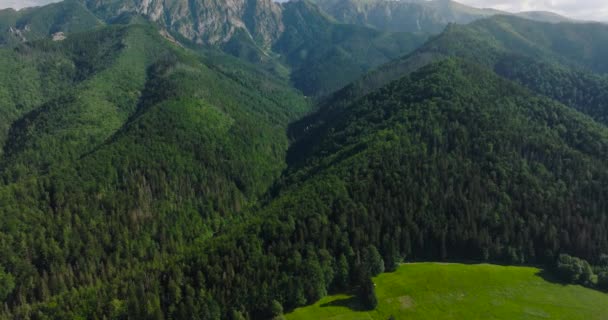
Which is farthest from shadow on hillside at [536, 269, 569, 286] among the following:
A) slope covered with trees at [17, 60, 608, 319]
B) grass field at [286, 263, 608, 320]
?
slope covered with trees at [17, 60, 608, 319]

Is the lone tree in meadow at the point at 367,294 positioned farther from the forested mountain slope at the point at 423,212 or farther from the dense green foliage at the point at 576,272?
the dense green foliage at the point at 576,272

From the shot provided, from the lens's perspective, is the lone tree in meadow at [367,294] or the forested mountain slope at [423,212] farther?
the forested mountain slope at [423,212]

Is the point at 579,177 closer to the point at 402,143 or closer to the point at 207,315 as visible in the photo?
the point at 402,143

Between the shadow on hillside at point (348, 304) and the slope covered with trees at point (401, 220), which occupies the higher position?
the slope covered with trees at point (401, 220)

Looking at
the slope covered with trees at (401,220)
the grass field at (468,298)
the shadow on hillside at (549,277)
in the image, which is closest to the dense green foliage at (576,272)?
the shadow on hillside at (549,277)

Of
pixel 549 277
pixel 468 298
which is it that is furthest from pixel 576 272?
pixel 468 298

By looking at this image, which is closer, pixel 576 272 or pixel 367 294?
pixel 367 294

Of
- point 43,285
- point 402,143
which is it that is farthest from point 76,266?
point 402,143

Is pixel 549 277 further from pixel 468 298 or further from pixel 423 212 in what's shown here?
pixel 423 212
